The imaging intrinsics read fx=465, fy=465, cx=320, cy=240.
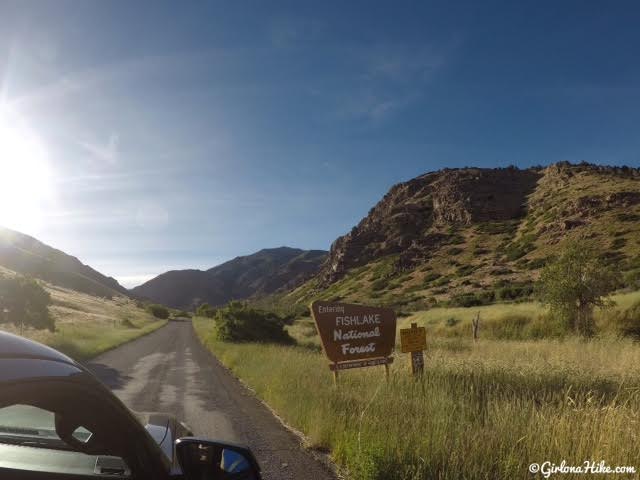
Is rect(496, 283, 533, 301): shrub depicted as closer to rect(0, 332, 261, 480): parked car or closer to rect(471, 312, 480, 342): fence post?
rect(471, 312, 480, 342): fence post

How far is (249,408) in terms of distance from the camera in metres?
10.0

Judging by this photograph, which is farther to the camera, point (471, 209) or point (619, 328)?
point (471, 209)

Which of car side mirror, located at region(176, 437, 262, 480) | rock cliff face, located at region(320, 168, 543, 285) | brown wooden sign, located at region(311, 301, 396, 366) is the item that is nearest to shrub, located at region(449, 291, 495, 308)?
brown wooden sign, located at region(311, 301, 396, 366)

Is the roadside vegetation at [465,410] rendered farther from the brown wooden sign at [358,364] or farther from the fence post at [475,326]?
the fence post at [475,326]

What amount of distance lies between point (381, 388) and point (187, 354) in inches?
686

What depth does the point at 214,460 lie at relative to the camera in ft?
6.72

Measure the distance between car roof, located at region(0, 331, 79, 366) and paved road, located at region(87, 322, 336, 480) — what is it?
477 cm

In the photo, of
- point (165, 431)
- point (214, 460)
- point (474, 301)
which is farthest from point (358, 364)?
point (474, 301)

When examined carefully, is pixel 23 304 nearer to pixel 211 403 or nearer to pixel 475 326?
pixel 211 403

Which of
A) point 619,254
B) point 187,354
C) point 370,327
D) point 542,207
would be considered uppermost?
point 542,207

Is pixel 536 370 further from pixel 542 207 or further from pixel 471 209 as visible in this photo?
pixel 471 209

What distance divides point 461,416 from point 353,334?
456 cm

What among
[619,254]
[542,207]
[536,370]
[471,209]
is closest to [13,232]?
[471,209]

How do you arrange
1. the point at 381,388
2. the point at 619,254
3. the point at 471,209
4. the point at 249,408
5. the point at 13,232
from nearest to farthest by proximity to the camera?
1. the point at 381,388
2. the point at 249,408
3. the point at 619,254
4. the point at 471,209
5. the point at 13,232
